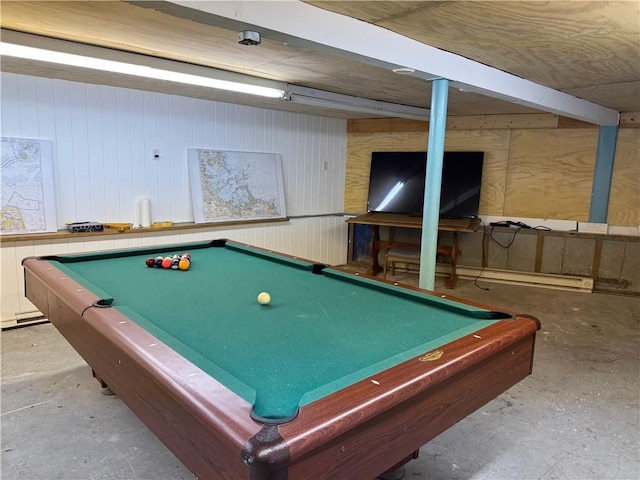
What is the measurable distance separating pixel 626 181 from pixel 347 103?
3.47 metres

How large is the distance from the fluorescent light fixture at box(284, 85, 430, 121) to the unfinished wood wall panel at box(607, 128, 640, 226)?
2311 millimetres

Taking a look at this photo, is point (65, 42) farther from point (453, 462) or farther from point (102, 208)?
point (453, 462)

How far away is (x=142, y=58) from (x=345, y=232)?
12.8 feet

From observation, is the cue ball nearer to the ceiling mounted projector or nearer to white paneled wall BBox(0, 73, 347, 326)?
the ceiling mounted projector

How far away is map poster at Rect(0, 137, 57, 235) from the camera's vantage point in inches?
137

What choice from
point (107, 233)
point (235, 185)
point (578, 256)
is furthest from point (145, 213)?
point (578, 256)

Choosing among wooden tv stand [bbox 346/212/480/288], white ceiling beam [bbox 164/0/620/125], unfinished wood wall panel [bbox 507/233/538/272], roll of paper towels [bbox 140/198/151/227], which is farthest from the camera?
unfinished wood wall panel [bbox 507/233/538/272]

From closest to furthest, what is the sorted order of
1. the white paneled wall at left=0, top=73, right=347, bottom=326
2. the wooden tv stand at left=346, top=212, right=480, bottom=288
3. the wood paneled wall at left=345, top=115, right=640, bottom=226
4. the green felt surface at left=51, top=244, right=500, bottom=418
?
the green felt surface at left=51, top=244, right=500, bottom=418
the white paneled wall at left=0, top=73, right=347, bottom=326
the wooden tv stand at left=346, top=212, right=480, bottom=288
the wood paneled wall at left=345, top=115, right=640, bottom=226

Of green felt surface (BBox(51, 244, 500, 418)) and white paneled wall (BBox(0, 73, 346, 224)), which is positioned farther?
white paneled wall (BBox(0, 73, 346, 224))

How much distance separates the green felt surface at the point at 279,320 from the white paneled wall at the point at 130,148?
138 cm

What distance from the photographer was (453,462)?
209cm

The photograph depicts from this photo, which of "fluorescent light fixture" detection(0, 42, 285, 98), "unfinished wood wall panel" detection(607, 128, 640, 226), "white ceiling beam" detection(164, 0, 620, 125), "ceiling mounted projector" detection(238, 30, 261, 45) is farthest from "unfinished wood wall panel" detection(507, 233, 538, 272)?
"ceiling mounted projector" detection(238, 30, 261, 45)

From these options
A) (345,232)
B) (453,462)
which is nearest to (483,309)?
(453,462)

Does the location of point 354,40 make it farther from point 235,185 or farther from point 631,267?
point 631,267
